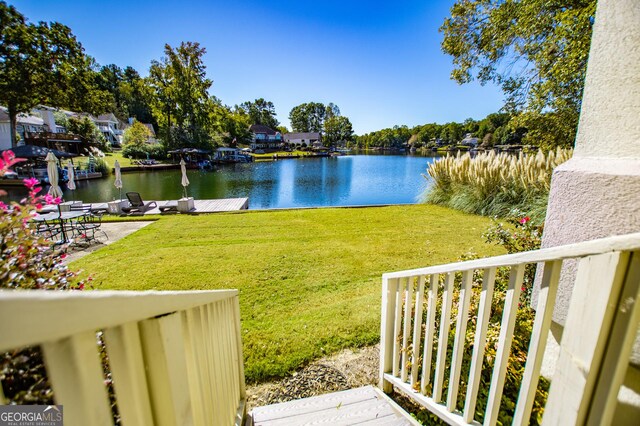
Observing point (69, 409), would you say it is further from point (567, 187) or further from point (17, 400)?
point (567, 187)

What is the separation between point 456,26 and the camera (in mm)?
8578

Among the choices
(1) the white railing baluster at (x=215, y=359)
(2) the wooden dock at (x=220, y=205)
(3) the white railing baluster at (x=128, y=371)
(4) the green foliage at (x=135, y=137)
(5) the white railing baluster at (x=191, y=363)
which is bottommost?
(2) the wooden dock at (x=220, y=205)

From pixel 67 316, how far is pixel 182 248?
20.7ft

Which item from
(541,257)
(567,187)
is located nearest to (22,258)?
(541,257)

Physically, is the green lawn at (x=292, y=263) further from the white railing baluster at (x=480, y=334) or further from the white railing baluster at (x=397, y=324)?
the white railing baluster at (x=480, y=334)

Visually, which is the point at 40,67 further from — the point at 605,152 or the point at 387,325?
the point at 605,152

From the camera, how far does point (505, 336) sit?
114cm

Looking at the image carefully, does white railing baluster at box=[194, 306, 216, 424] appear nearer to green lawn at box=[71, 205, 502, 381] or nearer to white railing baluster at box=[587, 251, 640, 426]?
white railing baluster at box=[587, 251, 640, 426]

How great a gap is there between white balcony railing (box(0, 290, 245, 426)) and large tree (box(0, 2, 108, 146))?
32.0m

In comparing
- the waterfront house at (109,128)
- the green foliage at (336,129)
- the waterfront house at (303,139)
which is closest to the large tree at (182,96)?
the waterfront house at (109,128)

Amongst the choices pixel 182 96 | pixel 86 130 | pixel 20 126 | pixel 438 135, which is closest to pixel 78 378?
pixel 182 96

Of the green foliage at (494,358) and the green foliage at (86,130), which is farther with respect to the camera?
the green foliage at (86,130)

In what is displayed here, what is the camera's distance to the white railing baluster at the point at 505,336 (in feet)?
3.51

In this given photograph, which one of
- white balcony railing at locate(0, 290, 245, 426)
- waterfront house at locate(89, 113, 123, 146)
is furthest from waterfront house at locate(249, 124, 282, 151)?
white balcony railing at locate(0, 290, 245, 426)
